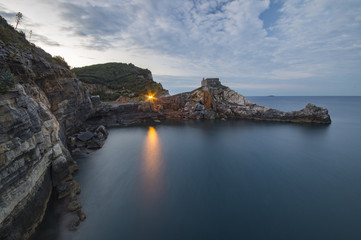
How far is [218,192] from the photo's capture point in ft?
43.7

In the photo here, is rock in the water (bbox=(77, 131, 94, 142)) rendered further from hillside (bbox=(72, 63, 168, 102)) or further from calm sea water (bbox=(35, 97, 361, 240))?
hillside (bbox=(72, 63, 168, 102))

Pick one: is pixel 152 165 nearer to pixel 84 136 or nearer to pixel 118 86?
pixel 84 136

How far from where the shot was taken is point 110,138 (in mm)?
28828

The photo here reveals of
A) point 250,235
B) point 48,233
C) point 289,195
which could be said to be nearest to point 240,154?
point 289,195

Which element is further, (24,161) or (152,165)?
(152,165)

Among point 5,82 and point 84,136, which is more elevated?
point 5,82

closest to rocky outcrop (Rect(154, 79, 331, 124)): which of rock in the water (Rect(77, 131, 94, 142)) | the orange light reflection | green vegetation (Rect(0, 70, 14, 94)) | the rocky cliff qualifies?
the orange light reflection

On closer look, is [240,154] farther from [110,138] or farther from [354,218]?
[110,138]

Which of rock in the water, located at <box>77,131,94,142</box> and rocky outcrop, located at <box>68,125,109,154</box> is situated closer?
rocky outcrop, located at <box>68,125,109,154</box>

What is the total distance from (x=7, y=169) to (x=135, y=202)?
7835 mm

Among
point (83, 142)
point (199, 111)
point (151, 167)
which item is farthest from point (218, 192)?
point (199, 111)

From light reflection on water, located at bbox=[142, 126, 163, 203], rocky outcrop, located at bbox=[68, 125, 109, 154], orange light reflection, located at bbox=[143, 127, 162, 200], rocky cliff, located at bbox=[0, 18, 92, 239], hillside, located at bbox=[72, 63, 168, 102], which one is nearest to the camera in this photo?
rocky cliff, located at bbox=[0, 18, 92, 239]

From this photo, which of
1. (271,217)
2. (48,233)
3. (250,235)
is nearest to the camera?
(48,233)

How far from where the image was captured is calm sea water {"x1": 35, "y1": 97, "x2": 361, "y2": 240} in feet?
31.4
